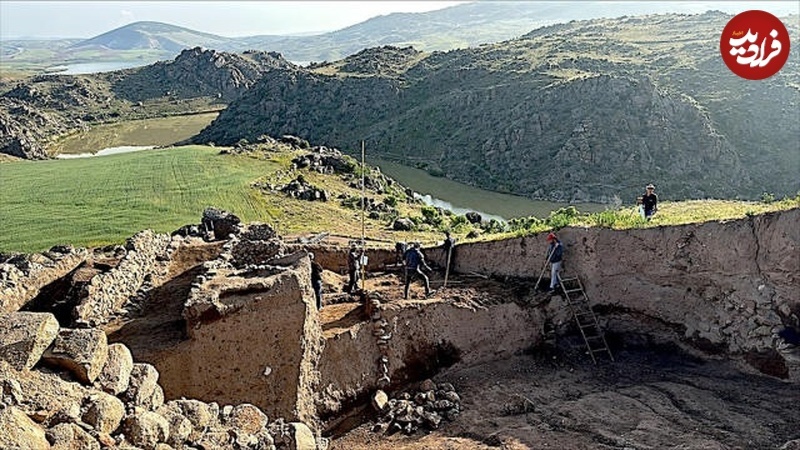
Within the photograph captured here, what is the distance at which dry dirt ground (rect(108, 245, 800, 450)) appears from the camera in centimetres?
1135

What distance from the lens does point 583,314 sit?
1488cm

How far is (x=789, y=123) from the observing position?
46.4 metres

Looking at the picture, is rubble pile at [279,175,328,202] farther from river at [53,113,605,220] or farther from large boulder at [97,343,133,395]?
large boulder at [97,343,133,395]

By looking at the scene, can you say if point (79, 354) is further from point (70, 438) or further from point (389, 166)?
point (389, 166)

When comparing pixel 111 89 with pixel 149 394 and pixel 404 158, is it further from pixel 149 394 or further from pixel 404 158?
pixel 149 394

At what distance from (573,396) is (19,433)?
380 inches

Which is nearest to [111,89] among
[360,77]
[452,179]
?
[360,77]

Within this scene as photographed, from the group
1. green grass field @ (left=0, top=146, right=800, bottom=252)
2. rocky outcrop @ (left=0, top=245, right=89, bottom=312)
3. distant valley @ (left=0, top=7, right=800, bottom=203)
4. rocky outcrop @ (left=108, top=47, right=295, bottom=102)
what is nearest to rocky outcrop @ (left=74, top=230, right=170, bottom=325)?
rocky outcrop @ (left=0, top=245, right=89, bottom=312)

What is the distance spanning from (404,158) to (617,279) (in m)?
45.4

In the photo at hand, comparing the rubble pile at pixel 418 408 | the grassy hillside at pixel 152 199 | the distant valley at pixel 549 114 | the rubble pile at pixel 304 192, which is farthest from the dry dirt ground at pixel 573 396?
the distant valley at pixel 549 114

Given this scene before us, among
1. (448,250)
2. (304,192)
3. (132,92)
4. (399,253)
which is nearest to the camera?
(448,250)

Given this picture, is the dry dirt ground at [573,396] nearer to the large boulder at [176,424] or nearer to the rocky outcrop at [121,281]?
the rocky outcrop at [121,281]

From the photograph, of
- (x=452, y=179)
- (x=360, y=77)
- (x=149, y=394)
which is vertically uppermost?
(x=360, y=77)

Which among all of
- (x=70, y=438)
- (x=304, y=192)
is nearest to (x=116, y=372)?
(x=70, y=438)
